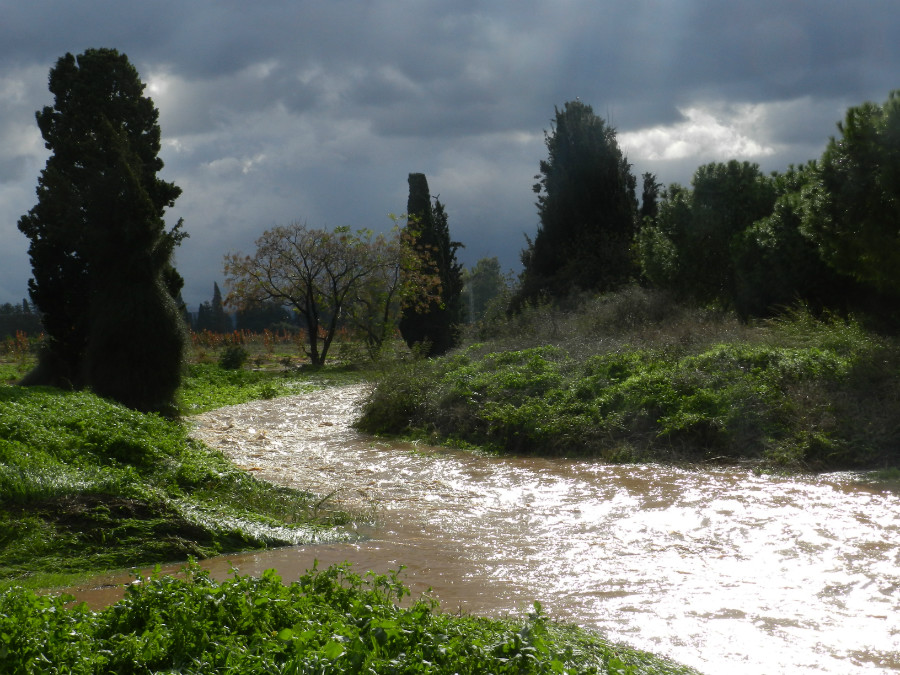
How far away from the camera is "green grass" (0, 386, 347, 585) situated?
18.5 feet

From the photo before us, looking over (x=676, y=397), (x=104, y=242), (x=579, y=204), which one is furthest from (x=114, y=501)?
(x=579, y=204)

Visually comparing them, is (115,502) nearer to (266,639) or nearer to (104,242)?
(266,639)

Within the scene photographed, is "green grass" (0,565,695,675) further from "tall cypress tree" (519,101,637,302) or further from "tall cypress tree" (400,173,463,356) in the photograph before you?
"tall cypress tree" (400,173,463,356)

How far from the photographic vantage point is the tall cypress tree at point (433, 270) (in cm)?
3200

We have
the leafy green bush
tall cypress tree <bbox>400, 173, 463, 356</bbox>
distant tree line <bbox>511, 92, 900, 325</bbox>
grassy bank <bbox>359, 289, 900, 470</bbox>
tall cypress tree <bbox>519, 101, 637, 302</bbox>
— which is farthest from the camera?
tall cypress tree <bbox>400, 173, 463, 356</bbox>

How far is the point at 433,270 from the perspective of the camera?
33.5 m

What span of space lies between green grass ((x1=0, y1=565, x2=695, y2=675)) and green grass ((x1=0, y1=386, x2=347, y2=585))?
1942 mm

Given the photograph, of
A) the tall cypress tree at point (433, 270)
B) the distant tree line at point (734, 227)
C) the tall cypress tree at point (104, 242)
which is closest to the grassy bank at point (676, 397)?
the distant tree line at point (734, 227)

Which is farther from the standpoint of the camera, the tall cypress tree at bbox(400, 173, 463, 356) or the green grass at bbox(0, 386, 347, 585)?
the tall cypress tree at bbox(400, 173, 463, 356)

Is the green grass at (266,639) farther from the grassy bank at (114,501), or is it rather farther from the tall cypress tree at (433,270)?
→ the tall cypress tree at (433,270)

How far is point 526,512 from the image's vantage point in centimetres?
751

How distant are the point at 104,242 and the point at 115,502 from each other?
26.9 feet

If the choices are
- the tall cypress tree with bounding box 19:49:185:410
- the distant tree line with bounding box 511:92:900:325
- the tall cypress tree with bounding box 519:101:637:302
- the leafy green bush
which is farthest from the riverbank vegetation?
the tall cypress tree with bounding box 519:101:637:302

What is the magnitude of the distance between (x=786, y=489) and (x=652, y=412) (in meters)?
2.62
